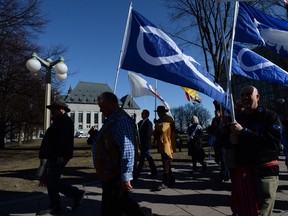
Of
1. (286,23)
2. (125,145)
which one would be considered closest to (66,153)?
(125,145)

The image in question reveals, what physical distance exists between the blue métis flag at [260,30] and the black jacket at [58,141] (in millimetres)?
3529

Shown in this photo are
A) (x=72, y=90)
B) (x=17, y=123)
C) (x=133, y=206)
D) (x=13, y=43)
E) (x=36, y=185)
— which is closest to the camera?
(x=133, y=206)

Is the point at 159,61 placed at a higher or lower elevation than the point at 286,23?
lower

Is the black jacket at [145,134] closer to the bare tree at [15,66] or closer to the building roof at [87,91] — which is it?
the bare tree at [15,66]

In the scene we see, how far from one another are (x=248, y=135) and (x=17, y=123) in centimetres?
3091

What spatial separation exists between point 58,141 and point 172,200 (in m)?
2.52

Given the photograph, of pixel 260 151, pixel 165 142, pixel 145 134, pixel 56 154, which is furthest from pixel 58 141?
pixel 145 134

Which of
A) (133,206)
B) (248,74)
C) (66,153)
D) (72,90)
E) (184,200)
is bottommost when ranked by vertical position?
(184,200)

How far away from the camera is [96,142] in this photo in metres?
3.72

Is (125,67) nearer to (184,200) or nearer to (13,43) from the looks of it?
(184,200)

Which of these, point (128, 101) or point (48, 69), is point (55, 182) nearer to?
point (48, 69)

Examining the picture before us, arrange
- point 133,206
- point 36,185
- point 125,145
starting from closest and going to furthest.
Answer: point 125,145 < point 133,206 < point 36,185

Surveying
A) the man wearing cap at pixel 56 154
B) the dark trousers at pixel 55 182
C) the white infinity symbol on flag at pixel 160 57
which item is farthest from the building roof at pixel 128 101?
the dark trousers at pixel 55 182

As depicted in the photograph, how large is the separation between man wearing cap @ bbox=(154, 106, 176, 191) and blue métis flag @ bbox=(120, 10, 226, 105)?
6.56 feet
